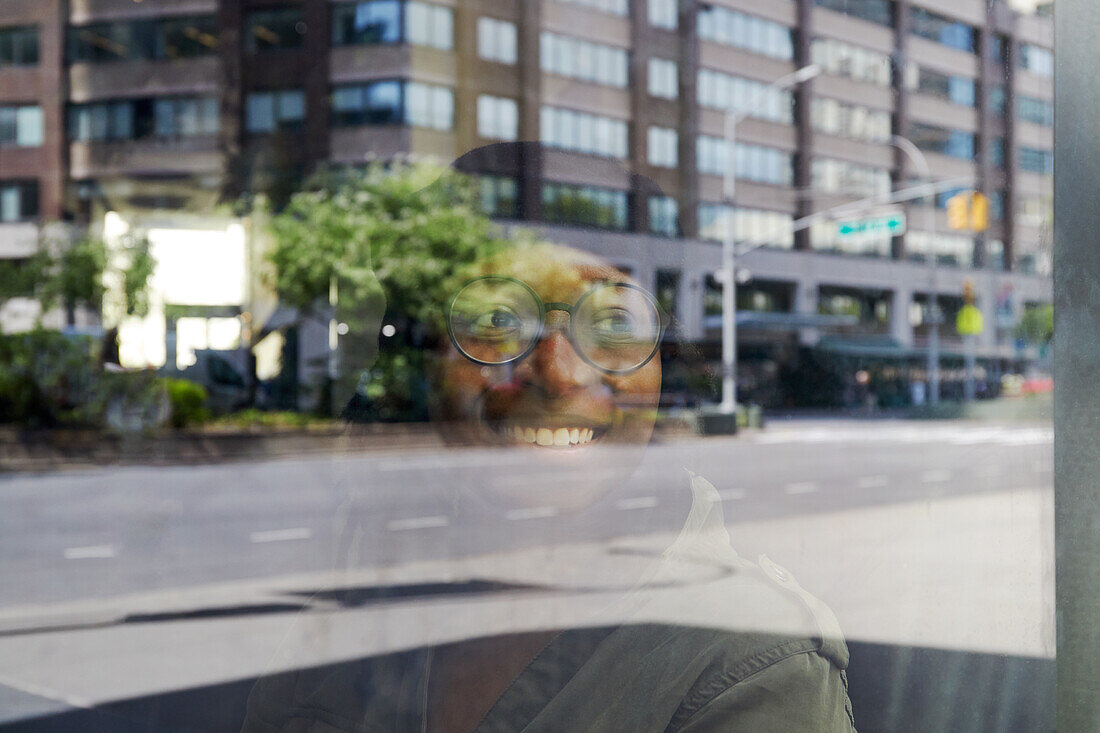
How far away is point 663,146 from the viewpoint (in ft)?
3.67

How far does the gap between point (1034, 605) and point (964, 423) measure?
0.21 metres

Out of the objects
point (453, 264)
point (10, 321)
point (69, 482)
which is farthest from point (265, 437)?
point (453, 264)

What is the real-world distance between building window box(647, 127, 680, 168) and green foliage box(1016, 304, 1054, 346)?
0.44 metres

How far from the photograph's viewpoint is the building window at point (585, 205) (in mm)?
990

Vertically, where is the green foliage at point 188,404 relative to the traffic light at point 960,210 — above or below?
below

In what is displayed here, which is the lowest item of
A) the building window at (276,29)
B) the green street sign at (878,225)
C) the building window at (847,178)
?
the green street sign at (878,225)

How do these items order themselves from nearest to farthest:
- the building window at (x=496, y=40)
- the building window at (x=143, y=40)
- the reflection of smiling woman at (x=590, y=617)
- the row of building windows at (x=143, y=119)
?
the reflection of smiling woman at (x=590, y=617) → the building window at (x=496, y=40) → the building window at (x=143, y=40) → the row of building windows at (x=143, y=119)

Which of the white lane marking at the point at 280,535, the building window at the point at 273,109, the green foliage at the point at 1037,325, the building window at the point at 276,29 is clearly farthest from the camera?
the building window at the point at 273,109

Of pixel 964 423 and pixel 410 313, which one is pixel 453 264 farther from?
pixel 964 423

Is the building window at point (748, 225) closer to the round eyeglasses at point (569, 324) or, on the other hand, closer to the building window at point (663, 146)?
the building window at point (663, 146)

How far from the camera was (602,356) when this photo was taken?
820mm

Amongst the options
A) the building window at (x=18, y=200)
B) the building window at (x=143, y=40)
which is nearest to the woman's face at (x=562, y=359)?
the building window at (x=143, y=40)

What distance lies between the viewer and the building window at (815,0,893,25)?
926mm

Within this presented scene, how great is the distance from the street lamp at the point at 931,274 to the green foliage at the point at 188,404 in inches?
435
